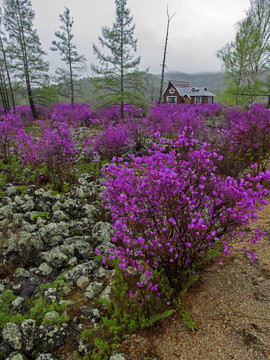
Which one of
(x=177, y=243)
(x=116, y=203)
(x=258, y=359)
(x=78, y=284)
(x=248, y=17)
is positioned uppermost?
(x=248, y=17)

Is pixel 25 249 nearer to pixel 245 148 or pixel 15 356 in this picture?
pixel 15 356

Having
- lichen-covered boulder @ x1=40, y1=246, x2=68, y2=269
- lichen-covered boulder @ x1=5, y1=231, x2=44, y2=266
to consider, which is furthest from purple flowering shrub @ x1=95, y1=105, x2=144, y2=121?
lichen-covered boulder @ x1=40, y1=246, x2=68, y2=269

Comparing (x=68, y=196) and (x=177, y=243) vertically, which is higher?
(x=177, y=243)

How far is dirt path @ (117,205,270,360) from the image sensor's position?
2123 mm

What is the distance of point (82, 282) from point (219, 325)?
1.88 meters

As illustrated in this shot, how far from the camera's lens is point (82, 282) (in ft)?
10.3

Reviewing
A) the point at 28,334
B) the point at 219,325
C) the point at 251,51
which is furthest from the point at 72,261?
the point at 251,51

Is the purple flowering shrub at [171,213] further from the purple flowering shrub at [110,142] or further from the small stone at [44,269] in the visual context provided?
the purple flowering shrub at [110,142]

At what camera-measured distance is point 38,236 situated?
390 cm

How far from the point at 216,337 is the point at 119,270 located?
1.37 m

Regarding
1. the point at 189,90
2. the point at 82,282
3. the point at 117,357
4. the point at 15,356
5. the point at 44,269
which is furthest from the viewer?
the point at 189,90

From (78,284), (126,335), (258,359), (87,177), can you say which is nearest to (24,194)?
(87,177)

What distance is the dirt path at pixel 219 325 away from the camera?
2.12m

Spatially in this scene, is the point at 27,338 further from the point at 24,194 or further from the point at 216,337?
the point at 24,194
